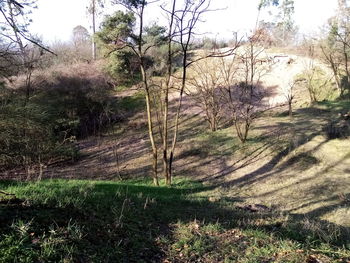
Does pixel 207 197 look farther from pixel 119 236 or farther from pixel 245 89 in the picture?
pixel 245 89

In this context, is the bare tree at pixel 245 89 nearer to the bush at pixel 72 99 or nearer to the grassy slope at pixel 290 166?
the grassy slope at pixel 290 166

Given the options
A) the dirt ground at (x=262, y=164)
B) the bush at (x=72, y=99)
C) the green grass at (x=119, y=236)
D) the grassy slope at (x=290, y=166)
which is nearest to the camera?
the green grass at (x=119, y=236)

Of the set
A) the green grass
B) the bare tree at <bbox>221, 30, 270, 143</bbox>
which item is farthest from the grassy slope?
the green grass

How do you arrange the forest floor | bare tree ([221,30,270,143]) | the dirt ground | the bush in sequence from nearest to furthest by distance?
the forest floor, the dirt ground, bare tree ([221,30,270,143]), the bush

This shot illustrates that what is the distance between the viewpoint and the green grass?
2836 mm

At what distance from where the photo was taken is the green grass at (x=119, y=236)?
284 centimetres

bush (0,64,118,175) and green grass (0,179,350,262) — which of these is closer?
green grass (0,179,350,262)

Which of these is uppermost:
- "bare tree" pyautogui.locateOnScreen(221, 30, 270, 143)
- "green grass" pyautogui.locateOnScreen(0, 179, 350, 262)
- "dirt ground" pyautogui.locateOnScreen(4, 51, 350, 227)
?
"bare tree" pyautogui.locateOnScreen(221, 30, 270, 143)

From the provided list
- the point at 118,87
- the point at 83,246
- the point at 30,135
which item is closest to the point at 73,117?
the point at 118,87

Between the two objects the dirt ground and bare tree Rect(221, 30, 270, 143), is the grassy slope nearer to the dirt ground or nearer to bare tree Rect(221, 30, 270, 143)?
the dirt ground

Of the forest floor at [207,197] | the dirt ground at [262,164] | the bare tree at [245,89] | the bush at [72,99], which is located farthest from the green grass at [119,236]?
the bush at [72,99]

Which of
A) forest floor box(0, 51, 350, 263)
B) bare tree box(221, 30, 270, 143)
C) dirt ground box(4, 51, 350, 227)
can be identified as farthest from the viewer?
bare tree box(221, 30, 270, 143)

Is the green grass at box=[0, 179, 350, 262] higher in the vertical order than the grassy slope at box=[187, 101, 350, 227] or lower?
higher

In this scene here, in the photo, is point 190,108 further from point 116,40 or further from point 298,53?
point 116,40
